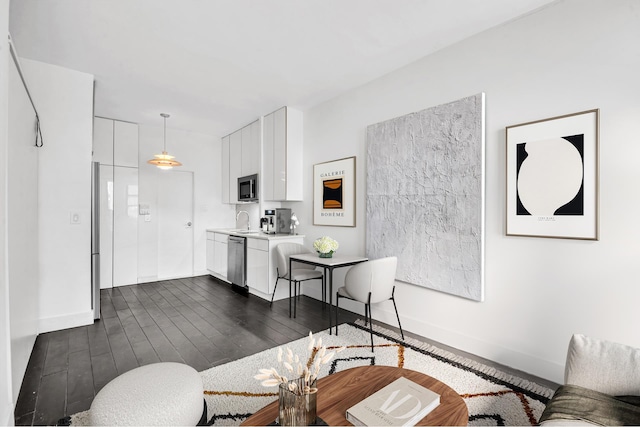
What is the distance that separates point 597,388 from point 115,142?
6199 mm

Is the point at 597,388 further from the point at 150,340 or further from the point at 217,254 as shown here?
the point at 217,254

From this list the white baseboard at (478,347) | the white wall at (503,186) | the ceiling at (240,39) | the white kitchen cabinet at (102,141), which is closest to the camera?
the white wall at (503,186)

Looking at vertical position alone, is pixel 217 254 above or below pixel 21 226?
below

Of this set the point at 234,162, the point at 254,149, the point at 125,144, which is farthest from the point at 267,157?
the point at 125,144

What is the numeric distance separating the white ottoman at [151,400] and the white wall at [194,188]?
428 cm

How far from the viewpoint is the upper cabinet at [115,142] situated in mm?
4898

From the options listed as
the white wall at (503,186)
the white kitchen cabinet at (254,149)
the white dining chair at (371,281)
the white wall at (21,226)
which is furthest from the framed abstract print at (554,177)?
the white kitchen cabinet at (254,149)

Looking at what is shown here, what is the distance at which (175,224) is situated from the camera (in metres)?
5.70

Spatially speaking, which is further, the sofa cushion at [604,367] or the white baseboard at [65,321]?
the white baseboard at [65,321]

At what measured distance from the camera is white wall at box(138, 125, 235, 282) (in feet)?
17.6

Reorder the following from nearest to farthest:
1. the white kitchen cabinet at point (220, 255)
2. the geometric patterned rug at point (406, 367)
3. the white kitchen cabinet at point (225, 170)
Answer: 1. the geometric patterned rug at point (406, 367)
2. the white kitchen cabinet at point (220, 255)
3. the white kitchen cabinet at point (225, 170)

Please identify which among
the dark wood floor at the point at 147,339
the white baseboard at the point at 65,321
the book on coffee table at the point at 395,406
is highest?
the book on coffee table at the point at 395,406

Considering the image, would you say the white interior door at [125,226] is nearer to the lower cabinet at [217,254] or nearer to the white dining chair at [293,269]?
the lower cabinet at [217,254]

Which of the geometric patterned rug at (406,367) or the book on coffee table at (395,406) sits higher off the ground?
the book on coffee table at (395,406)
